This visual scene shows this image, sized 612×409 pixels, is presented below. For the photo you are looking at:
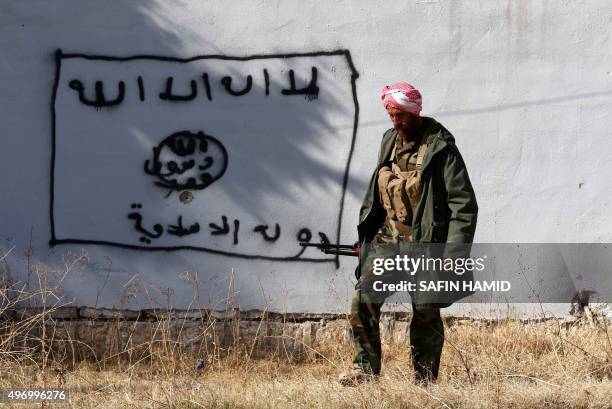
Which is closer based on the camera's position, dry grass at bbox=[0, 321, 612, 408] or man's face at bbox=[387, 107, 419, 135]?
dry grass at bbox=[0, 321, 612, 408]

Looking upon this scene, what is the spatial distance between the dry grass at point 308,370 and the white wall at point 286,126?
29 cm

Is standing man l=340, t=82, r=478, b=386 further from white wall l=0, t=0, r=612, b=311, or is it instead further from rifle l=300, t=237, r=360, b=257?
white wall l=0, t=0, r=612, b=311

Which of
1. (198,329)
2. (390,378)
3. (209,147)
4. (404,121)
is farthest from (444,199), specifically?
(198,329)

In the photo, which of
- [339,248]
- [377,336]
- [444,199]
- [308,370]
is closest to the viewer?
[444,199]

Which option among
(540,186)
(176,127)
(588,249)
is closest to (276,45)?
(176,127)

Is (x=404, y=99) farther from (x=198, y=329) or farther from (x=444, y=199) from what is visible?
(x=198, y=329)

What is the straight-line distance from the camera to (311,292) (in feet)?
20.2

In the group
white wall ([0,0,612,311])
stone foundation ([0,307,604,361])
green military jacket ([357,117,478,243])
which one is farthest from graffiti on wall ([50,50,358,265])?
green military jacket ([357,117,478,243])

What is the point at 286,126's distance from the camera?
6.13 metres

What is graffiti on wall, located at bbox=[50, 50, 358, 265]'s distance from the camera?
6121 mm

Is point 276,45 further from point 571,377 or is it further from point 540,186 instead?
point 571,377

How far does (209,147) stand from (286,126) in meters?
0.46

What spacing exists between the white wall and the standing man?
113cm

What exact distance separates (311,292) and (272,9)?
164 cm
